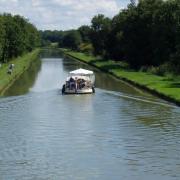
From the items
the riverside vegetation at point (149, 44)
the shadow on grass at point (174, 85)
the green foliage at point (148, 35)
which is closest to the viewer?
the shadow on grass at point (174, 85)

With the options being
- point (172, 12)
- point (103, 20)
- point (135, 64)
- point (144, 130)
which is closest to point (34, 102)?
point (144, 130)

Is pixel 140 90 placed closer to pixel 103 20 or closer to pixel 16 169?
pixel 16 169

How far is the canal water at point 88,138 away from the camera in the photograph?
809 inches

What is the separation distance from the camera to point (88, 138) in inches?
1032

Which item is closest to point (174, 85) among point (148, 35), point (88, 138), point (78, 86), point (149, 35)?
point (78, 86)

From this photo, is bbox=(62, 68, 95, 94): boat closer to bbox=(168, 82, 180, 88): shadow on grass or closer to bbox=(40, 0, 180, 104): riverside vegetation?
bbox=(40, 0, 180, 104): riverside vegetation

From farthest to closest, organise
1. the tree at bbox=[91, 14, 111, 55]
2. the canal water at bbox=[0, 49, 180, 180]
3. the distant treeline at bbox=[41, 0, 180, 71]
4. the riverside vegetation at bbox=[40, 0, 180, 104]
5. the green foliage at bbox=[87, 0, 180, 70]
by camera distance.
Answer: the tree at bbox=[91, 14, 111, 55], the green foliage at bbox=[87, 0, 180, 70], the distant treeline at bbox=[41, 0, 180, 71], the riverside vegetation at bbox=[40, 0, 180, 104], the canal water at bbox=[0, 49, 180, 180]

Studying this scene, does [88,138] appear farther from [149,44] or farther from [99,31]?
[99,31]

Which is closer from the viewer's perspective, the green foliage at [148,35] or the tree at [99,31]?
the green foliage at [148,35]

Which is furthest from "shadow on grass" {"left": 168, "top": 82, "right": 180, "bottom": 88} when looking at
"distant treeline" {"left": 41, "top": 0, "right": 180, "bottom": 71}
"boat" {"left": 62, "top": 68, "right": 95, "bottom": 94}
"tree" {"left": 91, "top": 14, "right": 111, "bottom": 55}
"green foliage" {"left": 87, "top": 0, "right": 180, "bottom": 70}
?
"tree" {"left": 91, "top": 14, "right": 111, "bottom": 55}

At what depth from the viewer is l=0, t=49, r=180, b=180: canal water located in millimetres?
20547

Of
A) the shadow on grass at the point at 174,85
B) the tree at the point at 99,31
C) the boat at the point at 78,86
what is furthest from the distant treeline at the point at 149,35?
the tree at the point at 99,31

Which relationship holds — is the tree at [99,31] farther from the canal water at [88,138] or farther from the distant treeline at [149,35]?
the canal water at [88,138]

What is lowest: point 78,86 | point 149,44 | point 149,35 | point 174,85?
point 78,86
